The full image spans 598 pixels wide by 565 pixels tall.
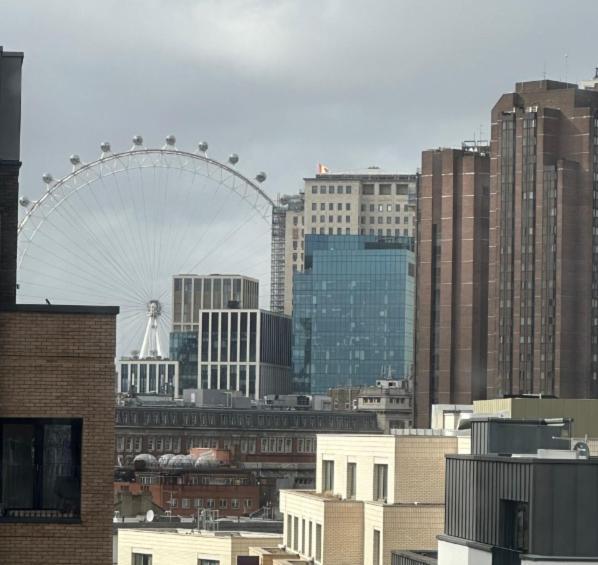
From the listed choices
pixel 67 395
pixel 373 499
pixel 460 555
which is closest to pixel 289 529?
pixel 373 499

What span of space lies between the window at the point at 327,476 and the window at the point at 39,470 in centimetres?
5439

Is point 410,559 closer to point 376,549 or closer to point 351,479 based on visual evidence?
point 376,549

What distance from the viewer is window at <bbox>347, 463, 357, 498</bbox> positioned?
85.1m

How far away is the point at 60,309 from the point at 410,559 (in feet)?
98.2

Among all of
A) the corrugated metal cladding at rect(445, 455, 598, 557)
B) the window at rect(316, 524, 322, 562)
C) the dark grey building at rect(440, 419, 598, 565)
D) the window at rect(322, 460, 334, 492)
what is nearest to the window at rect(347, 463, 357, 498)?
the window at rect(316, 524, 322, 562)

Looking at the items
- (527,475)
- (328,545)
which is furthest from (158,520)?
(527,475)

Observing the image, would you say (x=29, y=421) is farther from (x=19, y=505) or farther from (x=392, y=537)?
(x=392, y=537)

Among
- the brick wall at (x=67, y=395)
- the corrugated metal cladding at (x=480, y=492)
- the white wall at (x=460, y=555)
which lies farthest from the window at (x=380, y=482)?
the brick wall at (x=67, y=395)

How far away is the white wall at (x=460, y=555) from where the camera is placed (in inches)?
1741

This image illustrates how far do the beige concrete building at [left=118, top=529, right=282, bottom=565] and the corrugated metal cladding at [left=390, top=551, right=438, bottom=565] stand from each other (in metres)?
33.4

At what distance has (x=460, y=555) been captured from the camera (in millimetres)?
46094

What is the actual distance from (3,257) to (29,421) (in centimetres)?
326

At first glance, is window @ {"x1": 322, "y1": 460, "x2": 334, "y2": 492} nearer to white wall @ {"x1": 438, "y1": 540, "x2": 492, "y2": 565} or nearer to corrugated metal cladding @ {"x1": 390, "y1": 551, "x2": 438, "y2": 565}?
corrugated metal cladding @ {"x1": 390, "y1": 551, "x2": 438, "y2": 565}

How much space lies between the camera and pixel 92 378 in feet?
111
